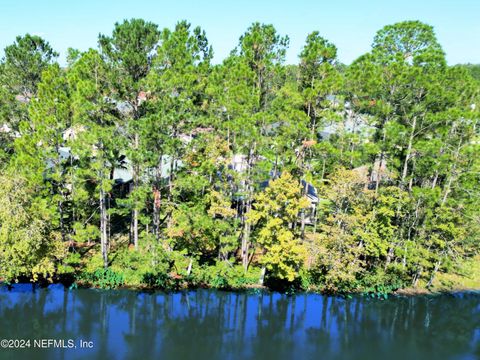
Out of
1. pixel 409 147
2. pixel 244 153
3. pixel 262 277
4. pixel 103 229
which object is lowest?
pixel 262 277

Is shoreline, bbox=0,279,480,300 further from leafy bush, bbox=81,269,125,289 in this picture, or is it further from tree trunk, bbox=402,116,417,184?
tree trunk, bbox=402,116,417,184

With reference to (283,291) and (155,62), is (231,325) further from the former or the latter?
(155,62)

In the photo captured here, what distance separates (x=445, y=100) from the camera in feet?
82.9

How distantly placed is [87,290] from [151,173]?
9583 millimetres

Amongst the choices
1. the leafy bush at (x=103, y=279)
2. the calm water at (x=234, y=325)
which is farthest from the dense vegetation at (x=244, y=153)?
the calm water at (x=234, y=325)

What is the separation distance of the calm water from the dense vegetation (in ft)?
4.75

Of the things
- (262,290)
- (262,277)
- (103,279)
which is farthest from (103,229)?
(262,290)

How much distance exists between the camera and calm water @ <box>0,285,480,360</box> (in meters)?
21.5

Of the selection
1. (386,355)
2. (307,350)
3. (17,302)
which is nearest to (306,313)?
(307,350)

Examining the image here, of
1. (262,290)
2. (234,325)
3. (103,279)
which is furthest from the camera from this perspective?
(262,290)

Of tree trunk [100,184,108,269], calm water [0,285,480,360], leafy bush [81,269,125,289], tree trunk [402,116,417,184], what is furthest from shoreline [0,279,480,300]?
tree trunk [402,116,417,184]

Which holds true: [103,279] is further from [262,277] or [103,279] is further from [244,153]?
[244,153]

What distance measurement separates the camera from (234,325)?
24688 mm

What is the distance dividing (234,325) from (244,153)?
12.0 m
